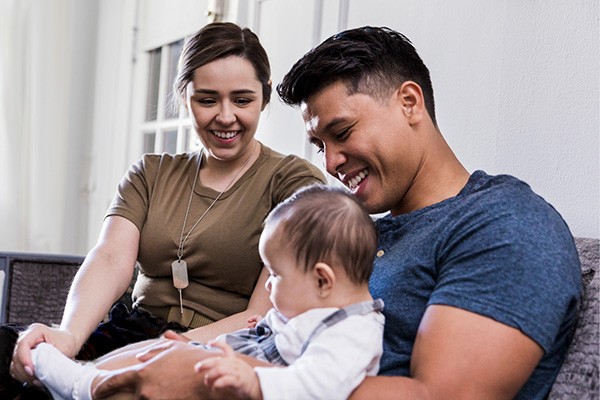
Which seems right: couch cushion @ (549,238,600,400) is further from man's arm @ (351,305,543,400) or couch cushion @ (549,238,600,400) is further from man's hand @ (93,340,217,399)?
man's hand @ (93,340,217,399)

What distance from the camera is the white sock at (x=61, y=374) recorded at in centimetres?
131

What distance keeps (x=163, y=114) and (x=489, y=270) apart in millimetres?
2534

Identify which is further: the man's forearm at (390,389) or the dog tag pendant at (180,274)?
the dog tag pendant at (180,274)

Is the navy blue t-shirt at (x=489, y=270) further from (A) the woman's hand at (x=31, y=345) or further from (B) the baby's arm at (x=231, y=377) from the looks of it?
(A) the woman's hand at (x=31, y=345)

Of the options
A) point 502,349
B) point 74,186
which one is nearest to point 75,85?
point 74,186

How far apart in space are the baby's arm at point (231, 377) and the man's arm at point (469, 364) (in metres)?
0.14

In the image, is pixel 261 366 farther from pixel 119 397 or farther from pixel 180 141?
pixel 180 141

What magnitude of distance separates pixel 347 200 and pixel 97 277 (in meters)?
0.83

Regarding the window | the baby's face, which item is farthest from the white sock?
the window

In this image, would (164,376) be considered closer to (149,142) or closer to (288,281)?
(288,281)

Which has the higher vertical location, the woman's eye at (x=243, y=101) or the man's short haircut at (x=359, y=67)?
the man's short haircut at (x=359, y=67)

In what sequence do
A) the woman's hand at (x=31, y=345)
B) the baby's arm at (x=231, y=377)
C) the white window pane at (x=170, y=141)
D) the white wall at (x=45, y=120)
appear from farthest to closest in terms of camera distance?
the white wall at (x=45, y=120), the white window pane at (x=170, y=141), the woman's hand at (x=31, y=345), the baby's arm at (x=231, y=377)

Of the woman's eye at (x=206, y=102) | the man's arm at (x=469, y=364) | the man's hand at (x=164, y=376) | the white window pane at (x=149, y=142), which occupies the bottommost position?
the man's hand at (x=164, y=376)

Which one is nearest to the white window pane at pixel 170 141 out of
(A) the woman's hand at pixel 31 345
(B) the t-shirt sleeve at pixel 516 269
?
(A) the woman's hand at pixel 31 345
